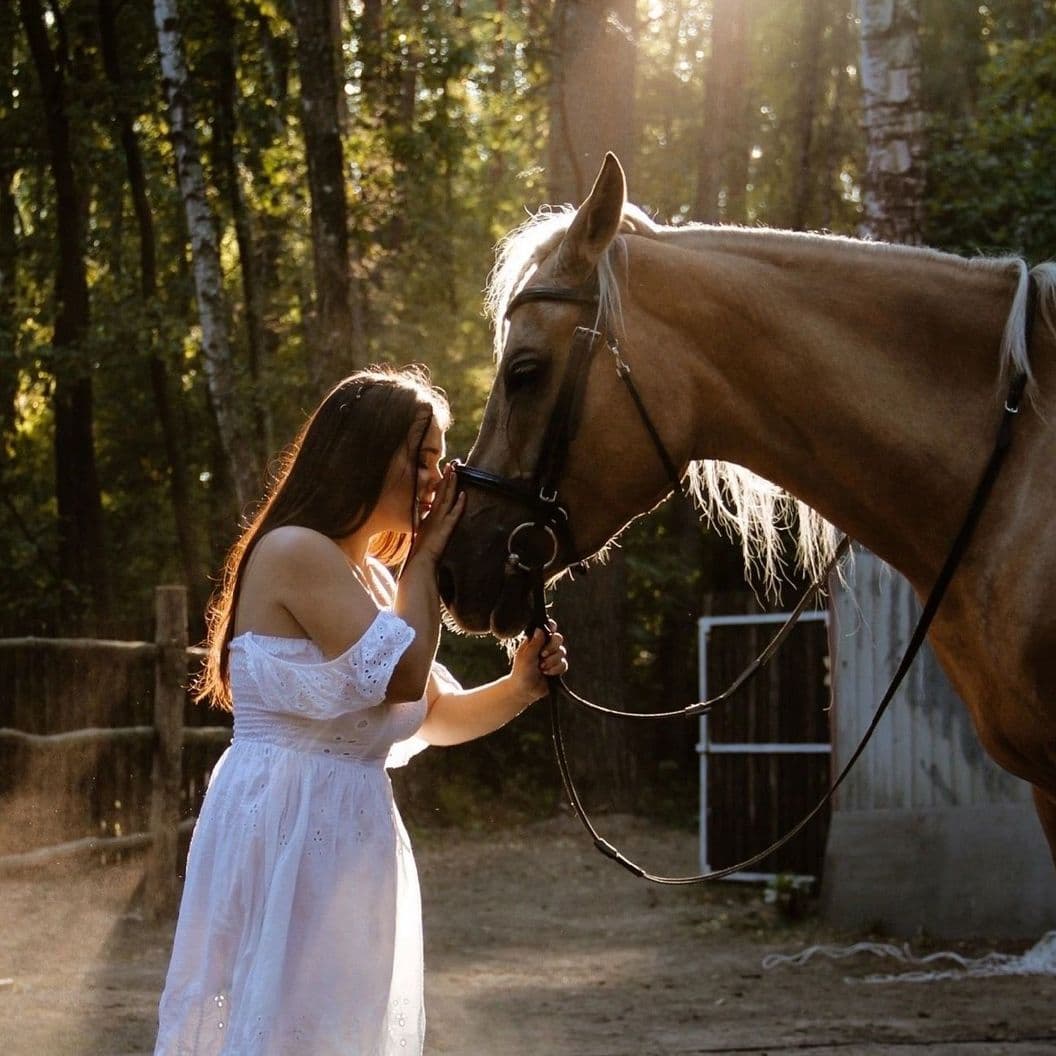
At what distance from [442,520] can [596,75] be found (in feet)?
29.5

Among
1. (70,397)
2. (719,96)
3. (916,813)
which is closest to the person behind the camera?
(916,813)

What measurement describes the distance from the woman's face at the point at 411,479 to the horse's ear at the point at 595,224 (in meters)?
0.41

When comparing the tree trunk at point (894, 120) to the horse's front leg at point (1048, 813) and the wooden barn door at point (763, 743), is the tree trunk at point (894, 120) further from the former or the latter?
the horse's front leg at point (1048, 813)

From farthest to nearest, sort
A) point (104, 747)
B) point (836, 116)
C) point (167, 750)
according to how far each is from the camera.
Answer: point (836, 116), point (104, 747), point (167, 750)

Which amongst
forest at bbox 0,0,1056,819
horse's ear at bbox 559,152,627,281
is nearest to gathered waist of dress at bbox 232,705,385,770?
horse's ear at bbox 559,152,627,281

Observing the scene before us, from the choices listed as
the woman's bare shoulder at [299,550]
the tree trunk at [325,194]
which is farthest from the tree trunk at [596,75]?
the woman's bare shoulder at [299,550]

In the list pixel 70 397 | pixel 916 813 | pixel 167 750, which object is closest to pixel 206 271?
pixel 70 397

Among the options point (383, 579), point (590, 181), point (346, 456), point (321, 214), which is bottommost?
point (383, 579)

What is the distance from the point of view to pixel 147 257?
52.2ft

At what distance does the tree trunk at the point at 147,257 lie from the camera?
1516cm

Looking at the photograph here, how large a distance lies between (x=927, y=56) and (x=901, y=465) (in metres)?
19.5

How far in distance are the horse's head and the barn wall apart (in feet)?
14.2

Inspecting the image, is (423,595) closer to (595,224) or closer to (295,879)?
(295,879)

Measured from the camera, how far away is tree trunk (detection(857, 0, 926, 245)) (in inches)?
381
